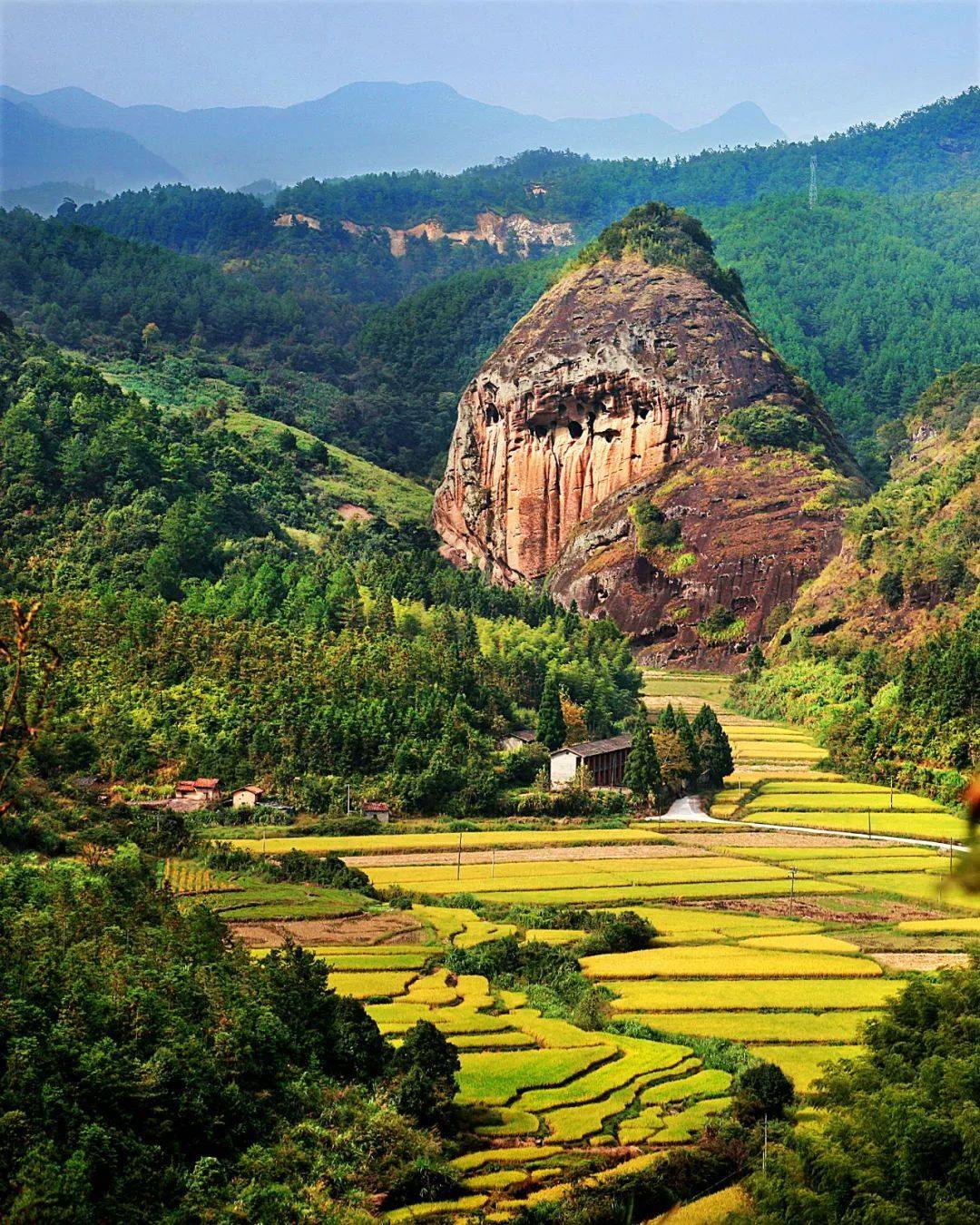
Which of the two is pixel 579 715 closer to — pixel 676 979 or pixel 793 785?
pixel 793 785

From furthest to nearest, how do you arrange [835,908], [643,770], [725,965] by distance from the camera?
[643,770] < [835,908] < [725,965]

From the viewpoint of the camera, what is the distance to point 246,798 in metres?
56.4

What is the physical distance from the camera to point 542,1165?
2803cm

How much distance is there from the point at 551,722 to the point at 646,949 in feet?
83.1

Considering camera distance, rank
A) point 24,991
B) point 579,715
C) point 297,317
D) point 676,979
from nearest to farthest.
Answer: point 24,991 → point 676,979 → point 579,715 → point 297,317

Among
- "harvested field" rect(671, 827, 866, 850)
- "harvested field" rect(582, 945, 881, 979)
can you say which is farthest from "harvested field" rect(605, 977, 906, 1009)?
"harvested field" rect(671, 827, 866, 850)

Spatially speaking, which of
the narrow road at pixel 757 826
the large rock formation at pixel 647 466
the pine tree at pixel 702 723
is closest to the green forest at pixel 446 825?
the narrow road at pixel 757 826

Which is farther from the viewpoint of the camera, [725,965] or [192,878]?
[192,878]

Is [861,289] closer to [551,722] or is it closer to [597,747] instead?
[551,722]

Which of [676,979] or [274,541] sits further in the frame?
[274,541]

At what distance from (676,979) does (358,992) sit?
6.98 meters

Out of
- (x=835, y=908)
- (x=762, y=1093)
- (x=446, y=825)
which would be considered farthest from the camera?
(x=446, y=825)

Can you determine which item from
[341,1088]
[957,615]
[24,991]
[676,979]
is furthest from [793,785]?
[24,991]

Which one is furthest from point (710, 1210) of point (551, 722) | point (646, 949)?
point (551, 722)
